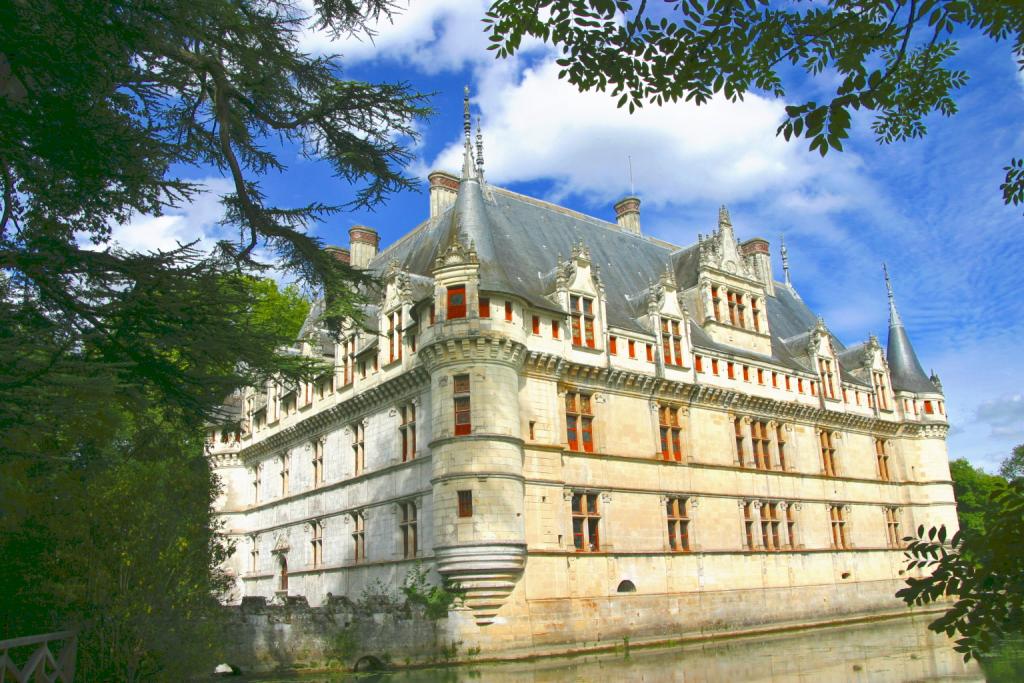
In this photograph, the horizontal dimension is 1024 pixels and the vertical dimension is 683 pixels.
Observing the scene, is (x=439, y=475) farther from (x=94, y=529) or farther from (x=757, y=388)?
(x=757, y=388)

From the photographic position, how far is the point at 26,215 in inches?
351

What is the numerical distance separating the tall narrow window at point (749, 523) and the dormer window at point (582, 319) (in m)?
7.90

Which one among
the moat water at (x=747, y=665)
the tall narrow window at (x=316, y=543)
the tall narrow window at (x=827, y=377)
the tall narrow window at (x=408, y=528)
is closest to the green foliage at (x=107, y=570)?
the moat water at (x=747, y=665)

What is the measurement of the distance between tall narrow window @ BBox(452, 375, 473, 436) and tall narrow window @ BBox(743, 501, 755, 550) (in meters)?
10.8

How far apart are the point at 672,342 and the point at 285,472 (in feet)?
46.8

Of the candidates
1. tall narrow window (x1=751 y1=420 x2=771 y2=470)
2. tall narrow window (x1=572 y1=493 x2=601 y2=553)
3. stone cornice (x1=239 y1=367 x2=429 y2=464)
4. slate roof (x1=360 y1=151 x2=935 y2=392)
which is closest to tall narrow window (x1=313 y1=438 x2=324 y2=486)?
stone cornice (x1=239 y1=367 x2=429 y2=464)

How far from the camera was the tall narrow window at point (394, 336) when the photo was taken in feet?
77.3

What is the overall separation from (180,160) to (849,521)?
2731 centimetres

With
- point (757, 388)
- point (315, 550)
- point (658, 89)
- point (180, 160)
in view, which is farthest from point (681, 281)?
point (658, 89)

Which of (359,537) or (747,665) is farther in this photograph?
(359,537)

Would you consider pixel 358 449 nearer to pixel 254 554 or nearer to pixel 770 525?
pixel 254 554

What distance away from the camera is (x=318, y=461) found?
2755 centimetres

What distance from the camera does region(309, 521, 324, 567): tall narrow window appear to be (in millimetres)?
26438

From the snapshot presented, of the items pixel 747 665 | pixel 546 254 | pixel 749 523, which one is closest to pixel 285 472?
pixel 546 254
